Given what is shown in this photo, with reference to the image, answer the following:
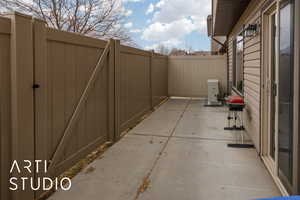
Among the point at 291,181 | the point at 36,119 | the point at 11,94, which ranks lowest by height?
the point at 291,181

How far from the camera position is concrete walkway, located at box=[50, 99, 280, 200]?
111 inches

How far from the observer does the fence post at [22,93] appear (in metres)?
2.27

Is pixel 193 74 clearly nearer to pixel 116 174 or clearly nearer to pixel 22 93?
pixel 116 174

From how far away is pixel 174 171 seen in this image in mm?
3424

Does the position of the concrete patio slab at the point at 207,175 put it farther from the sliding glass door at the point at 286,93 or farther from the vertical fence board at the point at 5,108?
the vertical fence board at the point at 5,108

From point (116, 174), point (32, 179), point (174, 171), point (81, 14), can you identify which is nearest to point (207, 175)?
point (174, 171)

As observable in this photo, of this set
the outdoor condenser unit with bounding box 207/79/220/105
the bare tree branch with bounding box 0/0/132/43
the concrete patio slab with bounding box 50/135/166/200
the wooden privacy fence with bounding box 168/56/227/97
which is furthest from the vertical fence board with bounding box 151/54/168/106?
the concrete patio slab with bounding box 50/135/166/200

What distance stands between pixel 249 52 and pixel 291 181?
3.08 m

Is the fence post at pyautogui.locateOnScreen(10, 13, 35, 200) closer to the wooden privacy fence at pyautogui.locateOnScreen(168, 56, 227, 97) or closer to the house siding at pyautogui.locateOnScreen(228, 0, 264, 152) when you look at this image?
the house siding at pyautogui.locateOnScreen(228, 0, 264, 152)

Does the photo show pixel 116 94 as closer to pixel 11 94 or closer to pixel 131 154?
pixel 131 154

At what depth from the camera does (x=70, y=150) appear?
11.1 ft

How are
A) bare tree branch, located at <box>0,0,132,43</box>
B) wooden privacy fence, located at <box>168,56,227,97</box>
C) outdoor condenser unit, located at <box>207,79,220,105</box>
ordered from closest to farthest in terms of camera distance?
outdoor condenser unit, located at <box>207,79,220,105</box> → bare tree branch, located at <box>0,0,132,43</box> → wooden privacy fence, located at <box>168,56,227,97</box>

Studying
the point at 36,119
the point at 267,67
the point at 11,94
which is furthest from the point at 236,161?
the point at 11,94

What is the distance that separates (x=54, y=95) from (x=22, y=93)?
614mm
